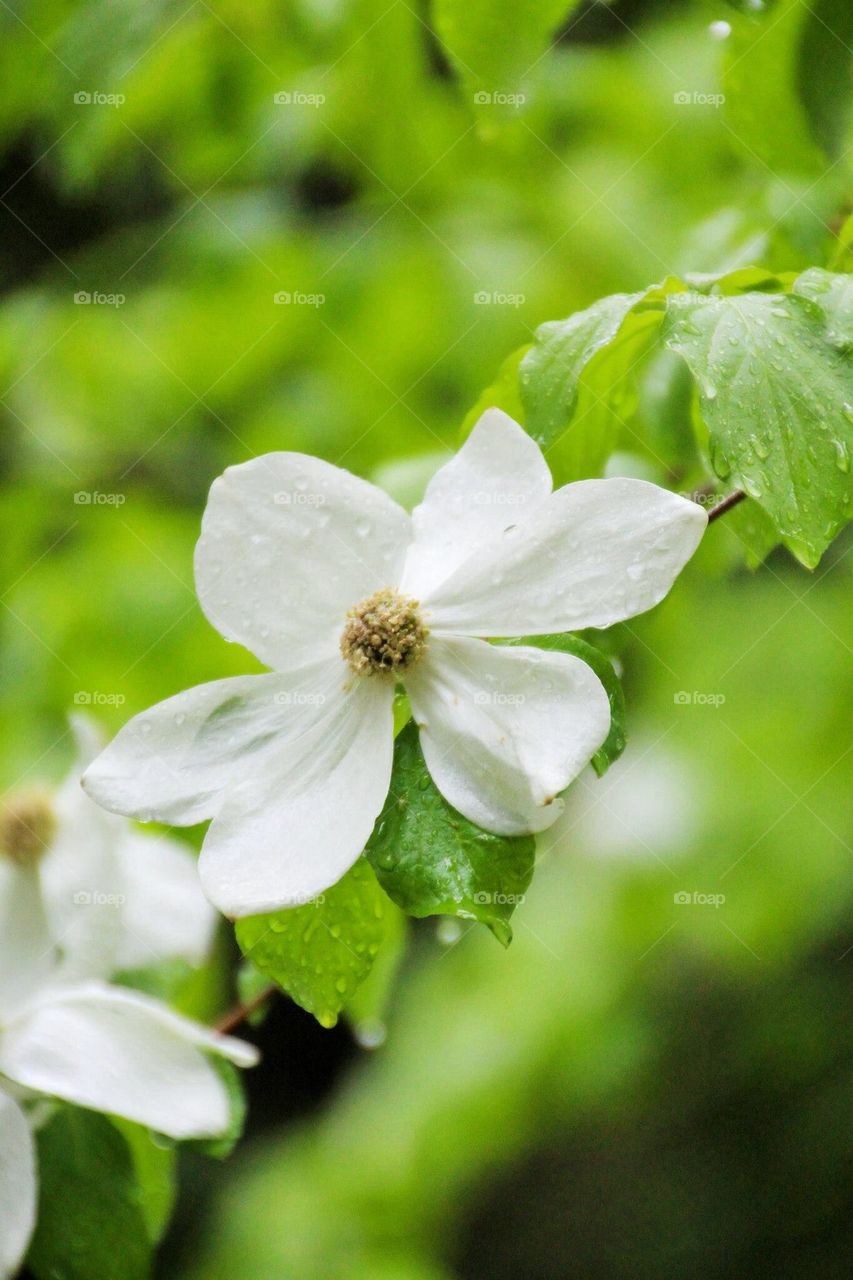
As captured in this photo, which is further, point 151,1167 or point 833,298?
point 151,1167

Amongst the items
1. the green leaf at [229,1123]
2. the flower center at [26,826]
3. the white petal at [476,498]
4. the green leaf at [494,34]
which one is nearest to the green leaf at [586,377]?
the white petal at [476,498]

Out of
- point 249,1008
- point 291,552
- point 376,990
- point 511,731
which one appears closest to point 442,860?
point 511,731

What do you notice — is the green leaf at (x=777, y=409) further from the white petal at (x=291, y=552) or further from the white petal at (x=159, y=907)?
the white petal at (x=159, y=907)

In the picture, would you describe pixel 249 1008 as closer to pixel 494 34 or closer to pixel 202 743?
pixel 202 743

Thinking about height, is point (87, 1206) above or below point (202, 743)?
below

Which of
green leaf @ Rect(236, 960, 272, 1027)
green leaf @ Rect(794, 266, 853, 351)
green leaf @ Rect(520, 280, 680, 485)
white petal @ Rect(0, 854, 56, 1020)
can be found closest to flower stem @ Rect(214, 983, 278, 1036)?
green leaf @ Rect(236, 960, 272, 1027)

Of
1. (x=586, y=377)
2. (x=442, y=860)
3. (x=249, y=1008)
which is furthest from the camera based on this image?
(x=249, y=1008)

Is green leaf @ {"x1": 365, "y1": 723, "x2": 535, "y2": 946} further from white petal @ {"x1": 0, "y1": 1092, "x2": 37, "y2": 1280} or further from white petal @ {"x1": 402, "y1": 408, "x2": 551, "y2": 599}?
white petal @ {"x1": 0, "y1": 1092, "x2": 37, "y2": 1280}

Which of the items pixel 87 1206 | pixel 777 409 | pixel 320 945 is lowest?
pixel 87 1206
